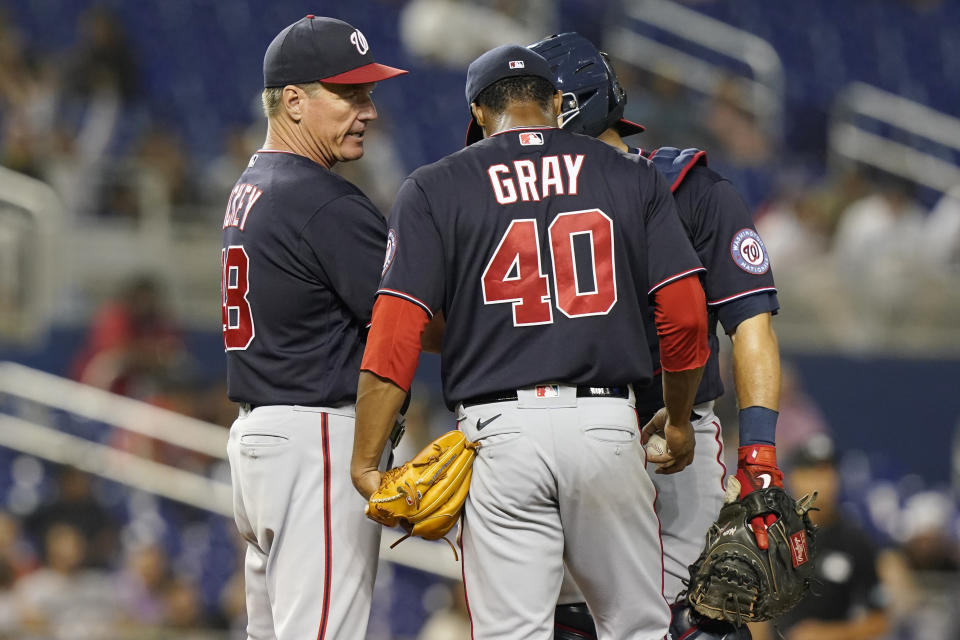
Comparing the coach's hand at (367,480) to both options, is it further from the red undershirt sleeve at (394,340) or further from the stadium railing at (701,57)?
the stadium railing at (701,57)

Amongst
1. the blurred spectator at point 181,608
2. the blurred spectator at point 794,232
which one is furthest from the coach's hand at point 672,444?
the blurred spectator at point 794,232

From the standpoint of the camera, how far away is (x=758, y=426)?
3.37 meters

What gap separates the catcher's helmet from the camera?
363cm

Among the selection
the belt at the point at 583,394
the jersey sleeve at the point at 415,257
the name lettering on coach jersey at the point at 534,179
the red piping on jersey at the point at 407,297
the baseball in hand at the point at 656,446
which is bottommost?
the baseball in hand at the point at 656,446

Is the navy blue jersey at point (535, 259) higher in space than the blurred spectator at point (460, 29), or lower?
lower

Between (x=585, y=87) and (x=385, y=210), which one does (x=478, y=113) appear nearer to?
(x=585, y=87)

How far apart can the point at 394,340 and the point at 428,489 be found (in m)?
0.36

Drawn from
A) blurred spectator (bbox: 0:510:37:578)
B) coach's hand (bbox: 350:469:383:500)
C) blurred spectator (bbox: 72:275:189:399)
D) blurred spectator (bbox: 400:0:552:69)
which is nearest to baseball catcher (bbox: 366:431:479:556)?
coach's hand (bbox: 350:469:383:500)

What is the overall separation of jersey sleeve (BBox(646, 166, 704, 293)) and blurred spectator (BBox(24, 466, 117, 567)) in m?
5.46

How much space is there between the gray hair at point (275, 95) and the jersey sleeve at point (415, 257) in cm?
49

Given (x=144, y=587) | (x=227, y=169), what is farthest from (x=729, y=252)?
(x=227, y=169)

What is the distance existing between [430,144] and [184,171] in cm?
229

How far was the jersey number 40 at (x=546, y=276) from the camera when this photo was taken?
3080mm

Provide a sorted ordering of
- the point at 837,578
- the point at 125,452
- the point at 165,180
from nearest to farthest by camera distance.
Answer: the point at 837,578 < the point at 125,452 < the point at 165,180
